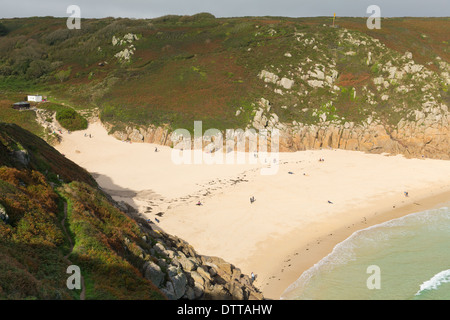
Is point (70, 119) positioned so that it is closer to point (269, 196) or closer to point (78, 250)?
point (269, 196)

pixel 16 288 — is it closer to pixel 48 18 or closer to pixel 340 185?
pixel 340 185

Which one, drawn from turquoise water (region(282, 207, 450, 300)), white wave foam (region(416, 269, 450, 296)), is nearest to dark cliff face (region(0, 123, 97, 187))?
turquoise water (region(282, 207, 450, 300))

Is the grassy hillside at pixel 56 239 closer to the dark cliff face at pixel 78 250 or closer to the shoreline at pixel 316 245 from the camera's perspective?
the dark cliff face at pixel 78 250

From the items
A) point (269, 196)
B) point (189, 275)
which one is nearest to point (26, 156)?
point (189, 275)

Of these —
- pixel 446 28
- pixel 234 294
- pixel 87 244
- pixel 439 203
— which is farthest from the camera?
pixel 446 28

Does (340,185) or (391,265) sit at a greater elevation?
(340,185)

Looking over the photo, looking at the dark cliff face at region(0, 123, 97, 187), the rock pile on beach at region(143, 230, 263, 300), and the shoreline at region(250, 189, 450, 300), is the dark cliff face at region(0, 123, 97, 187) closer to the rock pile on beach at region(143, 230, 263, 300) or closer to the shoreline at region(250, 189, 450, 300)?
the rock pile on beach at region(143, 230, 263, 300)

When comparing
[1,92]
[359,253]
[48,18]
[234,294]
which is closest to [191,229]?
[234,294]
